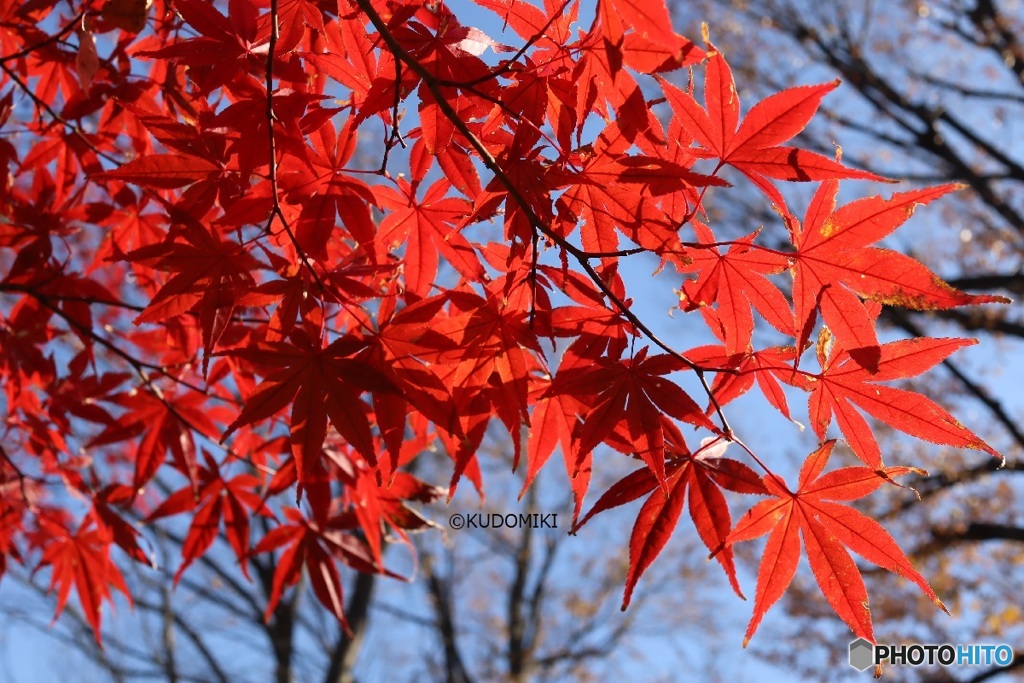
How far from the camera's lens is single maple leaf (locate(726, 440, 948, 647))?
1.00 m

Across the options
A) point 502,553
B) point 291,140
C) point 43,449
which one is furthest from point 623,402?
point 502,553

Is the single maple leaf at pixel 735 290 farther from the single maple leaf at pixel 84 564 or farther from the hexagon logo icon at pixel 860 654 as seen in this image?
the hexagon logo icon at pixel 860 654

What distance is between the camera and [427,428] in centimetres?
154

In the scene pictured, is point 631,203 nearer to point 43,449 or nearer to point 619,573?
point 43,449

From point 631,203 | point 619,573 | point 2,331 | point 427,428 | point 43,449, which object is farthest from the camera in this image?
point 619,573

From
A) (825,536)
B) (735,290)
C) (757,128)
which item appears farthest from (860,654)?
(757,128)

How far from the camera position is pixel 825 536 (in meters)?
1.06

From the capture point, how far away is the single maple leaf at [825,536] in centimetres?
100

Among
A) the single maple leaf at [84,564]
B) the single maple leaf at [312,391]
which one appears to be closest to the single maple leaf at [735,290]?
the single maple leaf at [312,391]

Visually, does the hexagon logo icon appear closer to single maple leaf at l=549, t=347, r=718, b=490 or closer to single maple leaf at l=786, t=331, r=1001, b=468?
single maple leaf at l=786, t=331, r=1001, b=468

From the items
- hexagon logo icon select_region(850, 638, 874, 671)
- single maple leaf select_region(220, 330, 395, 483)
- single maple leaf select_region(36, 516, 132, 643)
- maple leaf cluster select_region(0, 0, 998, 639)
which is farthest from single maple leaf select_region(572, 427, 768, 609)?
hexagon logo icon select_region(850, 638, 874, 671)

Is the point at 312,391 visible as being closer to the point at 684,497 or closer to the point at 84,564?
the point at 684,497

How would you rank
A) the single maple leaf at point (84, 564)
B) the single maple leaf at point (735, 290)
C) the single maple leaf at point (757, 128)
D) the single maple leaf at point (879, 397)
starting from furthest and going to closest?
the single maple leaf at point (84, 564) < the single maple leaf at point (735, 290) < the single maple leaf at point (879, 397) < the single maple leaf at point (757, 128)

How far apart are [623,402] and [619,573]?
29.5 feet
